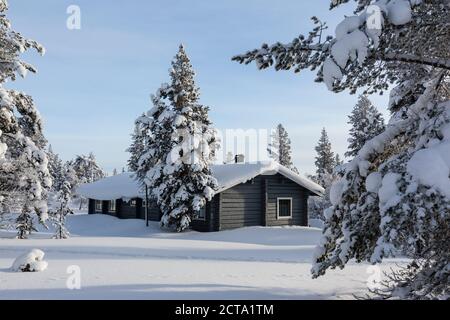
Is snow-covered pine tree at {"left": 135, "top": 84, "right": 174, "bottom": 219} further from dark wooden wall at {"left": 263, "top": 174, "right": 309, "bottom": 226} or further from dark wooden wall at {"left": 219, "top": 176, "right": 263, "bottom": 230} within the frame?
dark wooden wall at {"left": 263, "top": 174, "right": 309, "bottom": 226}

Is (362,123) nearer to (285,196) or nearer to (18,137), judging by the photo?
(285,196)

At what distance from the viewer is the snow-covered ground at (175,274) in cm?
809

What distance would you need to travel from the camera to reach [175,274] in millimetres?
10539

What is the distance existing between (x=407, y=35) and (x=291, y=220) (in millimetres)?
25994

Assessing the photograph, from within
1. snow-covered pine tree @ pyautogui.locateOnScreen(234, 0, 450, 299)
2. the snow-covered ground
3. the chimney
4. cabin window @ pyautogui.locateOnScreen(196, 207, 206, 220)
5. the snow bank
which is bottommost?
the snow-covered ground

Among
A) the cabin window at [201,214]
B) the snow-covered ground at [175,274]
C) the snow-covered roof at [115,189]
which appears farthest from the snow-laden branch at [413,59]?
the snow-covered roof at [115,189]

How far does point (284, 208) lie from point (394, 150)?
24.3 meters

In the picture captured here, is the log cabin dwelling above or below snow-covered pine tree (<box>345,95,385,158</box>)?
below

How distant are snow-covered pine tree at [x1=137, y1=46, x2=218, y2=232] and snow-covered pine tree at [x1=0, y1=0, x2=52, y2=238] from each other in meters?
9.06

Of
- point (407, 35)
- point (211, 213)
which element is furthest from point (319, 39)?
point (211, 213)

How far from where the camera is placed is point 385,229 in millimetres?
4660

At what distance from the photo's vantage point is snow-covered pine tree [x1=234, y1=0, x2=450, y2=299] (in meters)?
4.62

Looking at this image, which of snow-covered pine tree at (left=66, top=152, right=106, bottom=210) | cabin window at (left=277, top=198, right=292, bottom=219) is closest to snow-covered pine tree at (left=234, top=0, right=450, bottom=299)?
cabin window at (left=277, top=198, right=292, bottom=219)
